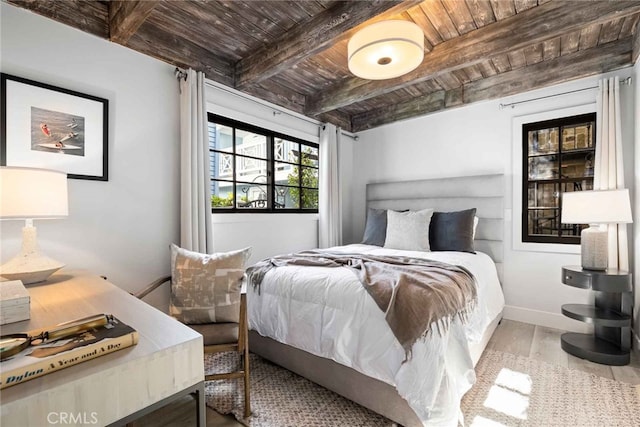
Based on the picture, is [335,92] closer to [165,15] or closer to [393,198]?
[393,198]

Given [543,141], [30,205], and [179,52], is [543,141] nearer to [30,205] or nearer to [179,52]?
[179,52]

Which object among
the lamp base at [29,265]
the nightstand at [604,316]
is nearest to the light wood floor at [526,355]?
the nightstand at [604,316]

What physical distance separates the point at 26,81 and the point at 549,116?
4.45m

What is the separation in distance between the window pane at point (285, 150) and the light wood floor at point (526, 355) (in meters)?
2.70

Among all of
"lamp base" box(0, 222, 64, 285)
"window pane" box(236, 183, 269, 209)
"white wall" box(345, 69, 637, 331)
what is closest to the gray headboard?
"white wall" box(345, 69, 637, 331)

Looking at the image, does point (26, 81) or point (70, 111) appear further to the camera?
point (70, 111)

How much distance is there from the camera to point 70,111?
208 centimetres

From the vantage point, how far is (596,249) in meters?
2.41

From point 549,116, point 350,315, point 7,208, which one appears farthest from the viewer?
point 549,116

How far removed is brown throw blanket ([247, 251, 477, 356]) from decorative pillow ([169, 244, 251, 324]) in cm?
34

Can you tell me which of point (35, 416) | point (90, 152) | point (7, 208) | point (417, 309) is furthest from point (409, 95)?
point (35, 416)

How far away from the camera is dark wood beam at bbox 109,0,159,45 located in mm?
1901

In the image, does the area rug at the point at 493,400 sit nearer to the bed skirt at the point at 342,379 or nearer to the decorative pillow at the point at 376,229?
the bed skirt at the point at 342,379

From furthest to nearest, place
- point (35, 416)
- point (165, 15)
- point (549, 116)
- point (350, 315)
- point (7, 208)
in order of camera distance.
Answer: point (549, 116) → point (165, 15) → point (350, 315) → point (7, 208) → point (35, 416)
